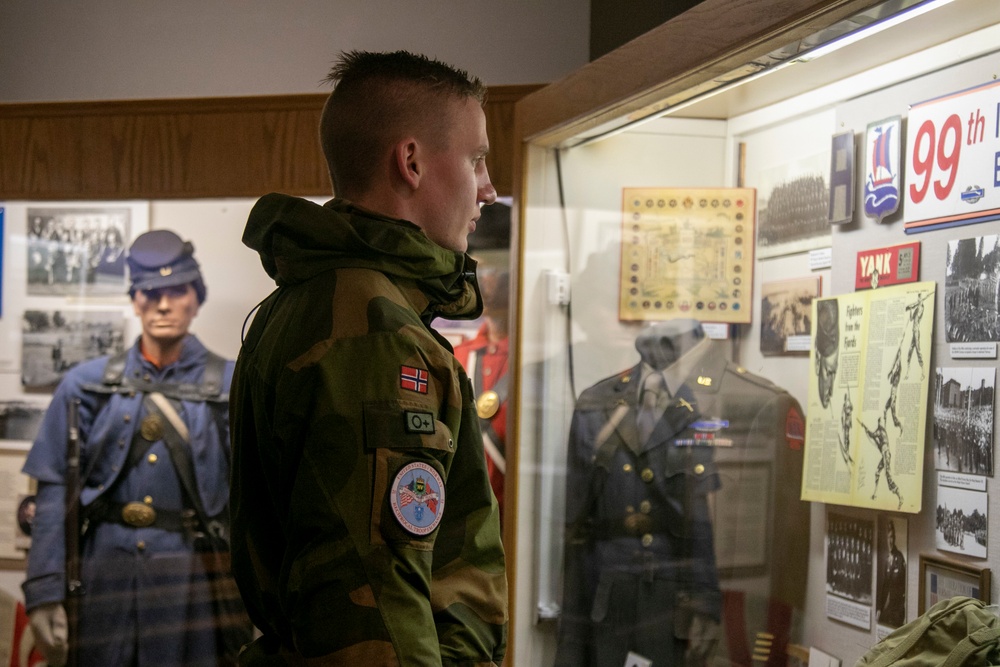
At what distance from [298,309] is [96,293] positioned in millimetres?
2085

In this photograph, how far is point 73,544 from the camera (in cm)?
301

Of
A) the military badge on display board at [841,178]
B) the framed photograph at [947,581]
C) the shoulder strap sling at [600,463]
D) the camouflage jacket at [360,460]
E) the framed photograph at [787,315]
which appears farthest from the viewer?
the shoulder strap sling at [600,463]

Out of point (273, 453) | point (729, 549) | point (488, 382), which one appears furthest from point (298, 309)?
point (488, 382)

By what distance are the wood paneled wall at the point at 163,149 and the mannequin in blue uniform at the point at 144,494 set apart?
240mm

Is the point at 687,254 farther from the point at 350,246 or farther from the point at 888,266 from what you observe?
the point at 350,246

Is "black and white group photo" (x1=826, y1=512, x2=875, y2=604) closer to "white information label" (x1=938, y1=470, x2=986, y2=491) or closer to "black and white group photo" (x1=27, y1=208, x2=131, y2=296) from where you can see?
"white information label" (x1=938, y1=470, x2=986, y2=491)

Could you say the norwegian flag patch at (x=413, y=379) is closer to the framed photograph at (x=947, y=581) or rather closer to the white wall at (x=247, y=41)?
the framed photograph at (x=947, y=581)

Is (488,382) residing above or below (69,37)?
below

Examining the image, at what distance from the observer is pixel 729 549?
2258 millimetres

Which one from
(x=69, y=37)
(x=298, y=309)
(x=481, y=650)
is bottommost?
(x=481, y=650)

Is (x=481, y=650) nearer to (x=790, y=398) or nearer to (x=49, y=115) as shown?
(x=790, y=398)

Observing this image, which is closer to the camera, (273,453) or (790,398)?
(273,453)

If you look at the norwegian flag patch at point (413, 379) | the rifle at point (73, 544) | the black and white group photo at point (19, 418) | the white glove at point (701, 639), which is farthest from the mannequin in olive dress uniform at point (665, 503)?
the black and white group photo at point (19, 418)

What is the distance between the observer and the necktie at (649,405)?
8.12 ft
